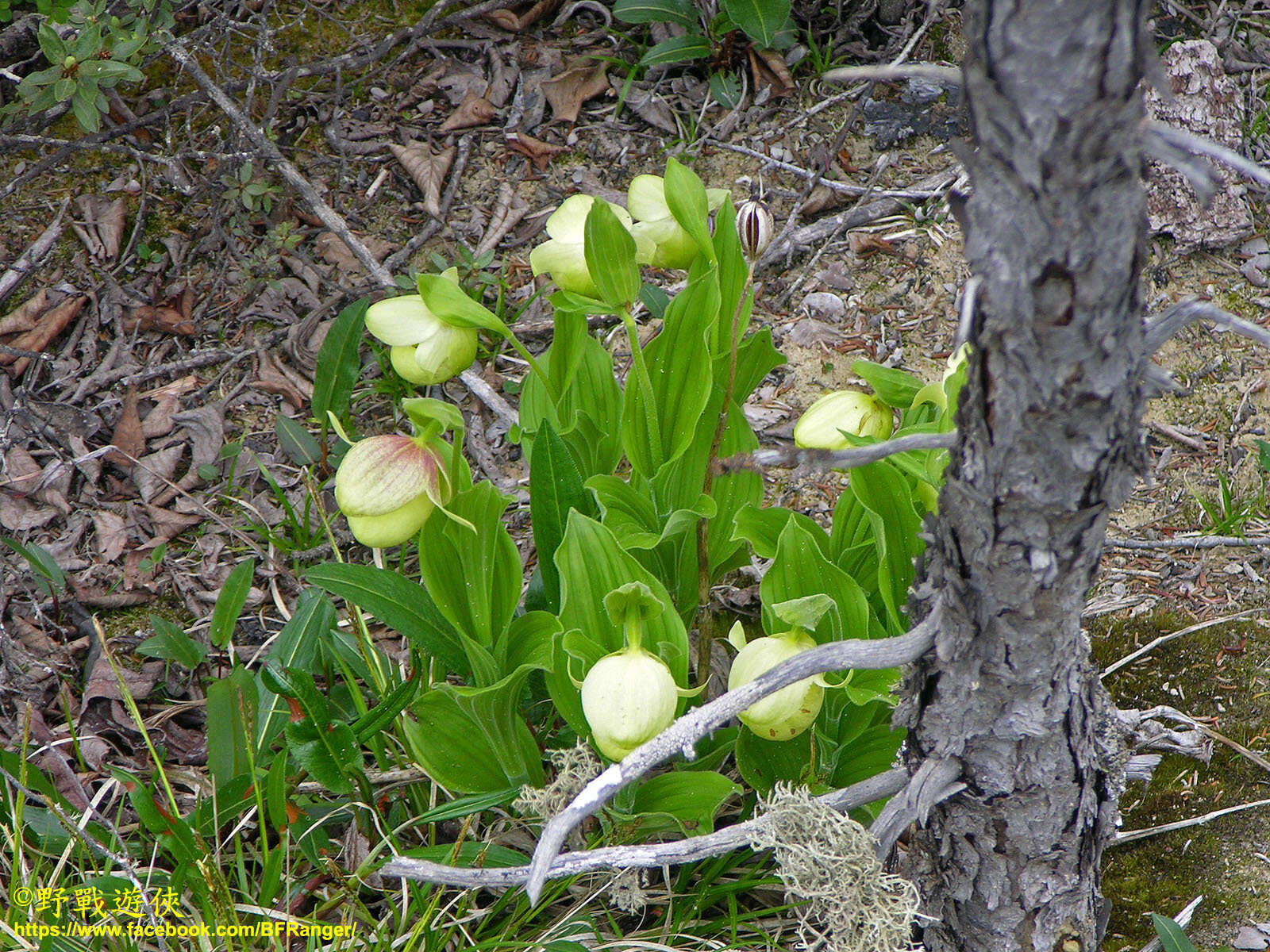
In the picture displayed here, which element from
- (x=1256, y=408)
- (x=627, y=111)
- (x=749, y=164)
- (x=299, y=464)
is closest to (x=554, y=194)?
(x=627, y=111)

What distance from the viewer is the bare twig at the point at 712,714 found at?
86 centimetres

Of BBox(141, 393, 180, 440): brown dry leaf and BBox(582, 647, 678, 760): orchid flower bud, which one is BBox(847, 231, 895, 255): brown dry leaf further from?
BBox(141, 393, 180, 440): brown dry leaf

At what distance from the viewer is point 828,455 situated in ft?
2.46

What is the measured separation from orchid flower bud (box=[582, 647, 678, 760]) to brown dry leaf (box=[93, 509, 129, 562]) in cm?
129

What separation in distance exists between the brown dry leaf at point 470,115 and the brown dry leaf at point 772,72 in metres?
0.70

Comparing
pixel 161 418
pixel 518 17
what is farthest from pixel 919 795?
pixel 518 17

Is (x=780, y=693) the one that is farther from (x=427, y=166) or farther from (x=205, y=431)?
(x=427, y=166)

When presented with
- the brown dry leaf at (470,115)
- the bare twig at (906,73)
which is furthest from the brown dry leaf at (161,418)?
the bare twig at (906,73)

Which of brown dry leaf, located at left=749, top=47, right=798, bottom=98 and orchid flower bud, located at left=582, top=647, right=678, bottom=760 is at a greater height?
brown dry leaf, located at left=749, top=47, right=798, bottom=98

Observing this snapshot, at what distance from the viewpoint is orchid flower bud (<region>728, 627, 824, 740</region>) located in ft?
3.51

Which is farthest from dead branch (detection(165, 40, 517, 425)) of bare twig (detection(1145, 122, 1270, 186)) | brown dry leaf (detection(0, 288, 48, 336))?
bare twig (detection(1145, 122, 1270, 186))

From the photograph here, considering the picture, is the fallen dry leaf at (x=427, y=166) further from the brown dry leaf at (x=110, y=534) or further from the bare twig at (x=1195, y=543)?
the bare twig at (x=1195, y=543)

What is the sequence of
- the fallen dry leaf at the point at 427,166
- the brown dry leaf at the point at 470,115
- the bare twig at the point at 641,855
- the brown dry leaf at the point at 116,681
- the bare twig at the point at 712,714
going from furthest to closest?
the brown dry leaf at the point at 470,115
the fallen dry leaf at the point at 427,166
the brown dry leaf at the point at 116,681
the bare twig at the point at 641,855
the bare twig at the point at 712,714

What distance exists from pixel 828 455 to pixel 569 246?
612mm
